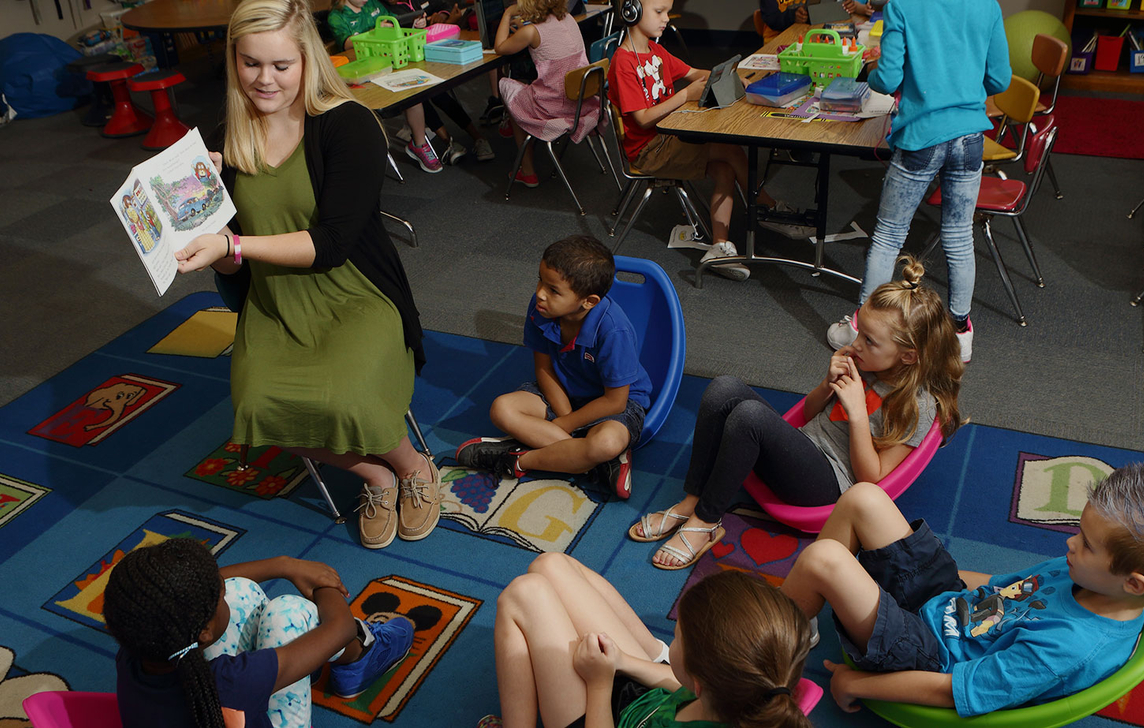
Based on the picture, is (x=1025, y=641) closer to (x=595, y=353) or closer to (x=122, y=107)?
(x=595, y=353)

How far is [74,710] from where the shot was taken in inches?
63.9

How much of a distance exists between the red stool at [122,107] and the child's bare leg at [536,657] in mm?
5561

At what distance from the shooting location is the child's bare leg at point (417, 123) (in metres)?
5.09

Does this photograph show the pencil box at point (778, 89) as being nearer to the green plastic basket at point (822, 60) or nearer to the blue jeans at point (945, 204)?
the green plastic basket at point (822, 60)

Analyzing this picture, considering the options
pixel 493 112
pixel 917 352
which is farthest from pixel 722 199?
pixel 493 112

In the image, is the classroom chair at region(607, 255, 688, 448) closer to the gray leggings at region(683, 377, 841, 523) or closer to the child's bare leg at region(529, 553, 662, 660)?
the gray leggings at region(683, 377, 841, 523)

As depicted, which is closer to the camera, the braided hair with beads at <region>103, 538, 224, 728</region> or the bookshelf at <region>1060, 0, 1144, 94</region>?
the braided hair with beads at <region>103, 538, 224, 728</region>

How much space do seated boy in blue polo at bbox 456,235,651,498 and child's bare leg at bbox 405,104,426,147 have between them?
2.79 meters

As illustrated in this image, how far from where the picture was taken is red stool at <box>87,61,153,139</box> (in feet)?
20.0

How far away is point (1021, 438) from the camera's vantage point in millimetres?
2777

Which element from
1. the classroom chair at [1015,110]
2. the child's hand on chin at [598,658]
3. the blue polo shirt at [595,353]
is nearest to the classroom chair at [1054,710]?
the child's hand on chin at [598,658]

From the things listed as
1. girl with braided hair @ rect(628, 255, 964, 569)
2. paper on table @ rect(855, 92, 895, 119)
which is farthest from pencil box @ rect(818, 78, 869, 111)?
girl with braided hair @ rect(628, 255, 964, 569)

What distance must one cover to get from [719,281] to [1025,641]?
7.86 feet

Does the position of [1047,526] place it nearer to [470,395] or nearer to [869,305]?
[869,305]
